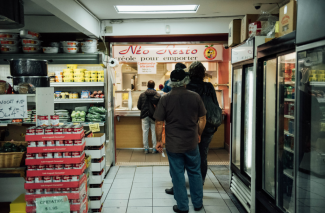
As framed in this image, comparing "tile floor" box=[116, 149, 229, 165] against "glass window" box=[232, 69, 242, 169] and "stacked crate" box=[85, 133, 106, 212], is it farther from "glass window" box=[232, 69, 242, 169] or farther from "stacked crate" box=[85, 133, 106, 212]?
"stacked crate" box=[85, 133, 106, 212]

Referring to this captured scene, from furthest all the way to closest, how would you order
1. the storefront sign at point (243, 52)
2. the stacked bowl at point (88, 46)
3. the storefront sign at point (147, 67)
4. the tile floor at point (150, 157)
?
the storefront sign at point (147, 67) < the tile floor at point (150, 157) < the stacked bowl at point (88, 46) < the storefront sign at point (243, 52)

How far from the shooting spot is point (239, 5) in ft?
14.9

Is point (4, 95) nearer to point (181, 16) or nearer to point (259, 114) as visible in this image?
point (259, 114)

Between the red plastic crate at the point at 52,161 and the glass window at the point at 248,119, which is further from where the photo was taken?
the glass window at the point at 248,119

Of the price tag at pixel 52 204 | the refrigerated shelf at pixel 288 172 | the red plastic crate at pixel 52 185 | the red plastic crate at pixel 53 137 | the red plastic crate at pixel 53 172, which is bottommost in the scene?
the price tag at pixel 52 204

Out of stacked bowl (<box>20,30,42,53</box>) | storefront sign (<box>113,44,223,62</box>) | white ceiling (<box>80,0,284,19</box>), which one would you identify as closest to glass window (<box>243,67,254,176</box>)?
white ceiling (<box>80,0,284,19</box>)

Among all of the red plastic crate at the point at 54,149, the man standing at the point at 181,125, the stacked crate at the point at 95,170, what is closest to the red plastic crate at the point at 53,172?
the red plastic crate at the point at 54,149

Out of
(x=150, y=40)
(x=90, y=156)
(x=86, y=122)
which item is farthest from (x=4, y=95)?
(x=150, y=40)

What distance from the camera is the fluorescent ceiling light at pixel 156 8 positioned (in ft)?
15.3

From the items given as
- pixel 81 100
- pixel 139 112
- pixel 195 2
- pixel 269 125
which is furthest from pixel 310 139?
Answer: pixel 139 112

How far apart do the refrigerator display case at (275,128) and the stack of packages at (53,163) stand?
1.96 meters

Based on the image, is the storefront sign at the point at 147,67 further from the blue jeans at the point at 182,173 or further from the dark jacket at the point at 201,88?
the blue jeans at the point at 182,173

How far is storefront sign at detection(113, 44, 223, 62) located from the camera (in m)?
5.97

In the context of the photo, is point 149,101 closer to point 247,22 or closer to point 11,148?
point 247,22
